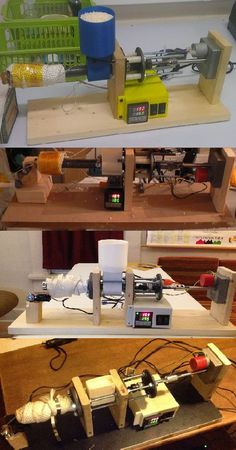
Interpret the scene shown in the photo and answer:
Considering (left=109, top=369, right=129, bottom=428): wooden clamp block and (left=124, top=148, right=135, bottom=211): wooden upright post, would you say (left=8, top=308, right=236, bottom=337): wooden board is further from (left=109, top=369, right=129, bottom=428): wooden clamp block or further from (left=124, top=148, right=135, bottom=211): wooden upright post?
(left=124, top=148, right=135, bottom=211): wooden upright post

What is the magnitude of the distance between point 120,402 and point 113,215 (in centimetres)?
67

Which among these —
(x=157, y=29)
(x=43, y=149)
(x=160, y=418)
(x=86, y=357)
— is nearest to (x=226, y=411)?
(x=160, y=418)

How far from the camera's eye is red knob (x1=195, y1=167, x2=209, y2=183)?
4.51ft

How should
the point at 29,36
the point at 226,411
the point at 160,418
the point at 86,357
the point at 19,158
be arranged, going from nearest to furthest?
1. the point at 29,36
2. the point at 19,158
3. the point at 160,418
4. the point at 226,411
5. the point at 86,357

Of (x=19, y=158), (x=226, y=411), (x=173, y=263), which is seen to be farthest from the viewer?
(x=173, y=263)

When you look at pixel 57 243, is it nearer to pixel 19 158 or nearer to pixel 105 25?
pixel 19 158

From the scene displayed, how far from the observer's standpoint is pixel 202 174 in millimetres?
1391

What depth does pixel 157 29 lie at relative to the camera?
1917mm

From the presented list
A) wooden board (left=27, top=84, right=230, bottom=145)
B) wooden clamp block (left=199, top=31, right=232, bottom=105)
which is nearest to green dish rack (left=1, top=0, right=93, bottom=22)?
wooden board (left=27, top=84, right=230, bottom=145)

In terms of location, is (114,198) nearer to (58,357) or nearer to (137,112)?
(137,112)

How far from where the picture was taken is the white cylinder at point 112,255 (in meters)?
1.34

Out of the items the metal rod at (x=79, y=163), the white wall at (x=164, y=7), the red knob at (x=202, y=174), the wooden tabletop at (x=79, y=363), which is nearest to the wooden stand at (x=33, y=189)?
the metal rod at (x=79, y=163)

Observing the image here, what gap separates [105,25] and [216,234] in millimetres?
1185

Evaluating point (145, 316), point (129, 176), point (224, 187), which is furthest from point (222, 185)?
point (145, 316)
